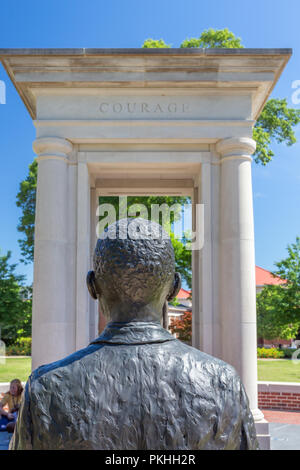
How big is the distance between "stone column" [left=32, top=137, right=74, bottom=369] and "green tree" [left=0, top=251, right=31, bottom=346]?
2689 centimetres

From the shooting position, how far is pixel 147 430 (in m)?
1.68

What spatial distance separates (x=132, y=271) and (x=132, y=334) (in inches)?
10.2

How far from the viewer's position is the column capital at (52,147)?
888 cm

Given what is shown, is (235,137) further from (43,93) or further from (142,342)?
(142,342)

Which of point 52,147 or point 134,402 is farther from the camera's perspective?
point 52,147

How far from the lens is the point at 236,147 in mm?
8953

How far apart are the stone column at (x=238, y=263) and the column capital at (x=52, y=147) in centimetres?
311

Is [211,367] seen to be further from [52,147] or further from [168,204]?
[168,204]

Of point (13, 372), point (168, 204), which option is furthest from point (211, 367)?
point (13, 372)

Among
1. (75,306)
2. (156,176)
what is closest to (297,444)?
(75,306)

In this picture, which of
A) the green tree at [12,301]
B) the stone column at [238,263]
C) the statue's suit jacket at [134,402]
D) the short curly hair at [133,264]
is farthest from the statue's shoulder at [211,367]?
the green tree at [12,301]

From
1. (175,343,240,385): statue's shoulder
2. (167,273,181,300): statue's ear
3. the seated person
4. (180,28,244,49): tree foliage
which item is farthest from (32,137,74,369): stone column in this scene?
(180,28,244,49): tree foliage

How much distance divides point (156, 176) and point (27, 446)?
10015 mm

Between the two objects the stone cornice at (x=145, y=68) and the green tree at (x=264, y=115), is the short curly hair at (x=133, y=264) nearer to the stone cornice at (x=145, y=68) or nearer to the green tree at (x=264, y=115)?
the stone cornice at (x=145, y=68)
